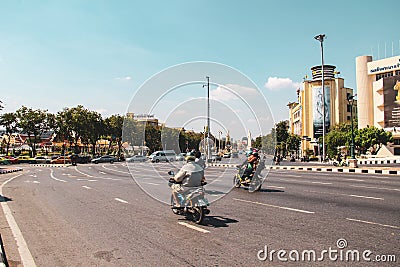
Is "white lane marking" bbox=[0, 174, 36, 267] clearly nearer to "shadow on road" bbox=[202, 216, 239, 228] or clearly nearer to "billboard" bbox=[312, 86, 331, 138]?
"shadow on road" bbox=[202, 216, 239, 228]

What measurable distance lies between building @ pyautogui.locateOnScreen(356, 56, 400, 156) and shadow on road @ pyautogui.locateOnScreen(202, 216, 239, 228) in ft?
194

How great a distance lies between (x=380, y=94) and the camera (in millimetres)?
64188

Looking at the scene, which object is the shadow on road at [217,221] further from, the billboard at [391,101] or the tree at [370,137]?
the billboard at [391,101]

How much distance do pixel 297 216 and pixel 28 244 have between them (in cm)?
588

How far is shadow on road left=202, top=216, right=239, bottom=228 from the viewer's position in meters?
7.83

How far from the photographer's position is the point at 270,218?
27.6ft

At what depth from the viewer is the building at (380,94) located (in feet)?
196

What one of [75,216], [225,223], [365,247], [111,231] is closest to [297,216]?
[225,223]

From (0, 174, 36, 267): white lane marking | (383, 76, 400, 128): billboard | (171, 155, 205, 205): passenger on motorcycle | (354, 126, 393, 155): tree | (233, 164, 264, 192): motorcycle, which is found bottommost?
(0, 174, 36, 267): white lane marking

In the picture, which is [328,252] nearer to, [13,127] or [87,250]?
[87,250]

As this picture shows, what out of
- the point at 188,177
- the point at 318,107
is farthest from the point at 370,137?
the point at 188,177

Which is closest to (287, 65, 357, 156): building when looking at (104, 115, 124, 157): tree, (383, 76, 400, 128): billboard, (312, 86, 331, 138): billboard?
(312, 86, 331, 138): billboard

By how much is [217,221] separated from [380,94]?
2566 inches

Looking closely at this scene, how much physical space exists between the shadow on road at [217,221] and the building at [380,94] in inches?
2331
